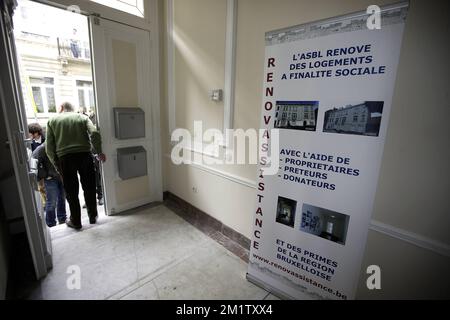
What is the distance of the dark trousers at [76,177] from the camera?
2406 mm

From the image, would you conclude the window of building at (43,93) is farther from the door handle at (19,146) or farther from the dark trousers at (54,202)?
the door handle at (19,146)

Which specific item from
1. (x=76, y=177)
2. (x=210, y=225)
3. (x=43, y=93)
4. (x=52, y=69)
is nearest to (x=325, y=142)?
(x=210, y=225)

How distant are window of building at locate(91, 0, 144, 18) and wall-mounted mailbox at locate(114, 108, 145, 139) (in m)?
1.21

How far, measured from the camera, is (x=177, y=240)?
2.45 meters

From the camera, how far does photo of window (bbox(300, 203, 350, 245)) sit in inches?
54.6

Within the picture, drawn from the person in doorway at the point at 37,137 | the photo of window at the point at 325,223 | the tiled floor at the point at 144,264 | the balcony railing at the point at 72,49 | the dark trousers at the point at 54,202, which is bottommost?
the tiled floor at the point at 144,264

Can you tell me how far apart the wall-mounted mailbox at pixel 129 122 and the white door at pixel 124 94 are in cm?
10

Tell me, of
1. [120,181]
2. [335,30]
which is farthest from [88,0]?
[335,30]

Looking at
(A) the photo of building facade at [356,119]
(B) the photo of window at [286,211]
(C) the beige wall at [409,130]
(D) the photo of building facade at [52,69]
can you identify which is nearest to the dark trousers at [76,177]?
(C) the beige wall at [409,130]

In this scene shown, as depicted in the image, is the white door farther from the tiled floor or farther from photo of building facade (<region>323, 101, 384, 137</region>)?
photo of building facade (<region>323, 101, 384, 137</region>)

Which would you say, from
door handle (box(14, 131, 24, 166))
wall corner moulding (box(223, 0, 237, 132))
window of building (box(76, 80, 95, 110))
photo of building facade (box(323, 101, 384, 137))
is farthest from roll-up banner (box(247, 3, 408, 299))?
window of building (box(76, 80, 95, 110))

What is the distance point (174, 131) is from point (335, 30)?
2.32m

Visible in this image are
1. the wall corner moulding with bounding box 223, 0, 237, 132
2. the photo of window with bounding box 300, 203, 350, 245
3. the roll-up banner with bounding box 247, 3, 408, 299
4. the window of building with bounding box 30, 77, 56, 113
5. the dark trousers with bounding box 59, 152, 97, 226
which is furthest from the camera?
the window of building with bounding box 30, 77, 56, 113

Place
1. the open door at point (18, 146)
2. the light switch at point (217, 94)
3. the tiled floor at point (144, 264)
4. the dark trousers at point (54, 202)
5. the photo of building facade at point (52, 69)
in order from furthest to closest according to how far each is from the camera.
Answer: the photo of building facade at point (52, 69)
the dark trousers at point (54, 202)
the light switch at point (217, 94)
the tiled floor at point (144, 264)
the open door at point (18, 146)
